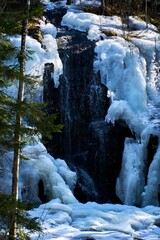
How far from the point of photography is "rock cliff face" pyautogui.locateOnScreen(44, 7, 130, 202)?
13.2 m

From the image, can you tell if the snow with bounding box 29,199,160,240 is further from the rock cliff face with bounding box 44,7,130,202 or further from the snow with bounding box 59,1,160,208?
the rock cliff face with bounding box 44,7,130,202

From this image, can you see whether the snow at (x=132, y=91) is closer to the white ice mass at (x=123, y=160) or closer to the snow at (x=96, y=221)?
the white ice mass at (x=123, y=160)

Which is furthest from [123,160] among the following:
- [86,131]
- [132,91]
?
[132,91]

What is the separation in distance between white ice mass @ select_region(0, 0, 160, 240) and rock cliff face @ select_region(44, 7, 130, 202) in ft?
1.27

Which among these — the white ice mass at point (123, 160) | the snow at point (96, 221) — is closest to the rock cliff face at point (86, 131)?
the white ice mass at point (123, 160)

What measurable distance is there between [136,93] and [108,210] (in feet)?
17.6

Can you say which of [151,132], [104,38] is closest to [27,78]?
[151,132]

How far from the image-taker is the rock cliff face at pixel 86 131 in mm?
13156

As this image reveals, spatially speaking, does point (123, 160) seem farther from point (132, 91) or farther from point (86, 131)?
point (132, 91)

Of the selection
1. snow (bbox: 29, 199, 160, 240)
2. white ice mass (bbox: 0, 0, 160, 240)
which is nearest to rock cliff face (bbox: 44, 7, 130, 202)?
white ice mass (bbox: 0, 0, 160, 240)

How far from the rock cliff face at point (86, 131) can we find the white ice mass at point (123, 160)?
1.27ft

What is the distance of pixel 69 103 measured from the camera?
1421 centimetres

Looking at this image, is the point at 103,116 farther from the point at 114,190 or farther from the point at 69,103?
the point at 114,190

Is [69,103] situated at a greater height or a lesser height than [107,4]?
lesser
